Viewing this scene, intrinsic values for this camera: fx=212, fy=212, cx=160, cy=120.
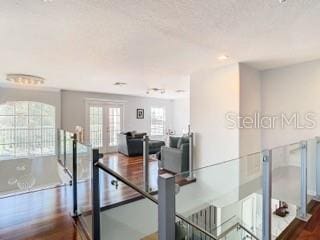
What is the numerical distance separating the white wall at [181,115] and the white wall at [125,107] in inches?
8.2

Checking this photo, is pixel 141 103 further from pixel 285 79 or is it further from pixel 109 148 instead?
pixel 285 79

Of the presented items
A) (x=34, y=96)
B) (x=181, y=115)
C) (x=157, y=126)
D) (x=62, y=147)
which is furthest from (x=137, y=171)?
(x=181, y=115)

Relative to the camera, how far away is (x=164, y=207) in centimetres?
106

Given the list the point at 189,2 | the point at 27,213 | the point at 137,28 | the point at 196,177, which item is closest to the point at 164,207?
the point at 196,177

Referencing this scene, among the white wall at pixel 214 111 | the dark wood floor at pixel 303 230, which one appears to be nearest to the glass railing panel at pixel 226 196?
the dark wood floor at pixel 303 230

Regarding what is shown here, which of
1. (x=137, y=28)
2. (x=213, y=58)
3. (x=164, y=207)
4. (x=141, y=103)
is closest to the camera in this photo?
(x=164, y=207)

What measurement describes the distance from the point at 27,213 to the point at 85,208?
94cm

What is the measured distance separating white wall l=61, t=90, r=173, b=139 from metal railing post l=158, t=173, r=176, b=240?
695 centimetres

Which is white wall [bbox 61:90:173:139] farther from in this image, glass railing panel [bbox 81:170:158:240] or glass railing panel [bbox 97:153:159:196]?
glass railing panel [bbox 81:170:158:240]

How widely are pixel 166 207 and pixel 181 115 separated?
9268 mm

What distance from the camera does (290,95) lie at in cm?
414

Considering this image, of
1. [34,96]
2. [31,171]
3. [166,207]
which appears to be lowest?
[31,171]

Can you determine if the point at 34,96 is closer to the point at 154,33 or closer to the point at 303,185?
the point at 154,33

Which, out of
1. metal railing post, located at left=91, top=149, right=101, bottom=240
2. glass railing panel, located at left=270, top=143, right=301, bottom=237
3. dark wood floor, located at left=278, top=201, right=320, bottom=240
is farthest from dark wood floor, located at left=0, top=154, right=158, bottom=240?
dark wood floor, located at left=278, top=201, right=320, bottom=240
